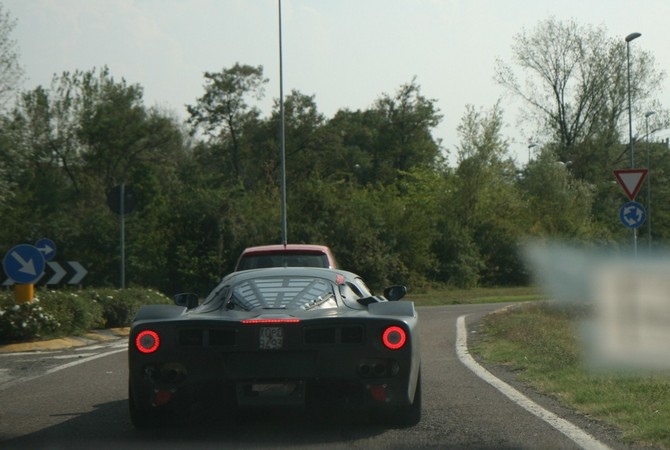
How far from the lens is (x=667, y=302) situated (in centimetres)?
1041

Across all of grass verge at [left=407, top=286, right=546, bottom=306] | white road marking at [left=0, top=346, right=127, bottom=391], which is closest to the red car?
white road marking at [left=0, top=346, right=127, bottom=391]

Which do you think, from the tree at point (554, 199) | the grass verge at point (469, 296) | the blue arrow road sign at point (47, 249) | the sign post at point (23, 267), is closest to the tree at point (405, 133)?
the tree at point (554, 199)

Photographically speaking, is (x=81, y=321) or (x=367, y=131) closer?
(x=81, y=321)

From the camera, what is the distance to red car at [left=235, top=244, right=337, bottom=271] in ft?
54.5

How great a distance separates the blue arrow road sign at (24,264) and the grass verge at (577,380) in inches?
294

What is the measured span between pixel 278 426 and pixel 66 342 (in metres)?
10.9

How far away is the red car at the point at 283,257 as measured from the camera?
655 inches

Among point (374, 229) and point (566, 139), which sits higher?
point (566, 139)

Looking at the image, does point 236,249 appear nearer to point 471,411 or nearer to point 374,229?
point 374,229

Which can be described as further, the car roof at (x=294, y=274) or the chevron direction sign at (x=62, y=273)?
the chevron direction sign at (x=62, y=273)

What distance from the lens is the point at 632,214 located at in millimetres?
24047

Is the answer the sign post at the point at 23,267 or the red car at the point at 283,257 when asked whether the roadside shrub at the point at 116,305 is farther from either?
the red car at the point at 283,257

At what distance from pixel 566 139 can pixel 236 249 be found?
29.3 meters

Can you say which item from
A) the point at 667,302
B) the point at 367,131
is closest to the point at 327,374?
the point at 667,302
